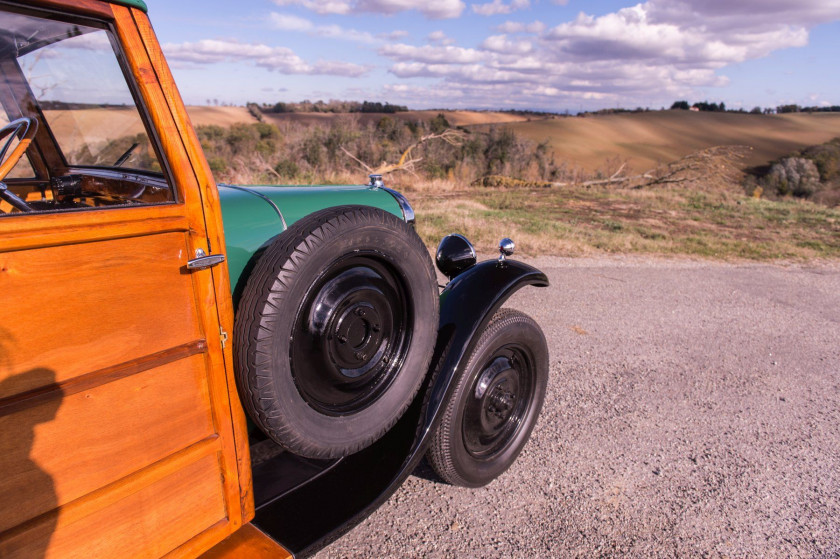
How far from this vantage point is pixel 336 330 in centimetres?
190

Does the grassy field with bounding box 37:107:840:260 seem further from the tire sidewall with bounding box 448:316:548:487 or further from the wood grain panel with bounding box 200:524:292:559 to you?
the tire sidewall with bounding box 448:316:548:487

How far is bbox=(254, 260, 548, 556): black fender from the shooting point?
186 cm

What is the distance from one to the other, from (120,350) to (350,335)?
0.83 m

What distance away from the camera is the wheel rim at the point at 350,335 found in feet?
6.03

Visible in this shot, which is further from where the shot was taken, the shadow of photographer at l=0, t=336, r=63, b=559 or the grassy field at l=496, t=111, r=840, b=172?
the grassy field at l=496, t=111, r=840, b=172

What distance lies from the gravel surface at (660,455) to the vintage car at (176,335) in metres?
0.34

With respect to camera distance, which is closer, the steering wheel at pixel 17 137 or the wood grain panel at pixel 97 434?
the wood grain panel at pixel 97 434

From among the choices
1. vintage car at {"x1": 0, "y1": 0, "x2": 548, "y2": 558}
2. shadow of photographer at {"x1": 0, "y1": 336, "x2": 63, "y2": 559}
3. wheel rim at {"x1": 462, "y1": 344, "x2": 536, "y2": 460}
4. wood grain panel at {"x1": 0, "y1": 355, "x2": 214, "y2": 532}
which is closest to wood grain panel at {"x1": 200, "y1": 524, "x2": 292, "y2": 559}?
vintage car at {"x1": 0, "y1": 0, "x2": 548, "y2": 558}

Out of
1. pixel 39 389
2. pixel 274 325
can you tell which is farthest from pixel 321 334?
pixel 39 389

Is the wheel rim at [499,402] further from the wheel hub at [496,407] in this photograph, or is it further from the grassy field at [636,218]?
the grassy field at [636,218]

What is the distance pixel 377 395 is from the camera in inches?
80.5

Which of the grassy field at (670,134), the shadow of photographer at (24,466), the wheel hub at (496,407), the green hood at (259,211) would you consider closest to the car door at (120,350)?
the shadow of photographer at (24,466)

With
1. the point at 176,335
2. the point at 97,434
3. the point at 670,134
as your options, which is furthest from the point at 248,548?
the point at 670,134

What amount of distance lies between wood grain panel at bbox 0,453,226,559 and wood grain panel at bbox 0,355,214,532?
0.07m
